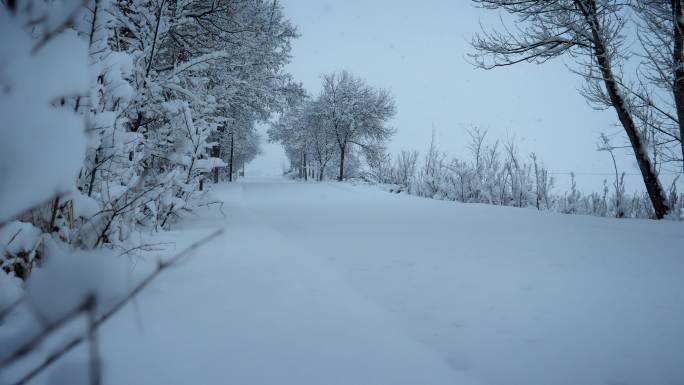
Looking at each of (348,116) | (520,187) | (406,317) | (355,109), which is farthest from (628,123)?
(355,109)

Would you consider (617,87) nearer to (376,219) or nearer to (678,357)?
(376,219)

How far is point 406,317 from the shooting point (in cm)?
110

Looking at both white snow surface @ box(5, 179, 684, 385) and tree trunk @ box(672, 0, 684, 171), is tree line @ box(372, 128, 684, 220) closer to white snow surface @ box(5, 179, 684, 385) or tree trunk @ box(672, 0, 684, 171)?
tree trunk @ box(672, 0, 684, 171)

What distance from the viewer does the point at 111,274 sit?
0.30 metres

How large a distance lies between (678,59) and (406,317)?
17.8 feet

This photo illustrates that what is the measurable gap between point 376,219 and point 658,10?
4.62 metres

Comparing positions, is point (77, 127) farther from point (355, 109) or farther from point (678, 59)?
point (355, 109)

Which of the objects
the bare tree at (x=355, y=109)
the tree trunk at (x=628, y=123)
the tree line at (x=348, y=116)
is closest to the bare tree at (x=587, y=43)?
the tree trunk at (x=628, y=123)

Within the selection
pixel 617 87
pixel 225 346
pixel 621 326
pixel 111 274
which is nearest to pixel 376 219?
pixel 621 326

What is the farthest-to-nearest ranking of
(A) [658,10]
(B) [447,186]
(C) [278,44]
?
(C) [278,44]
(B) [447,186]
(A) [658,10]

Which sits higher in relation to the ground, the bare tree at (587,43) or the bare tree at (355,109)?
the bare tree at (355,109)

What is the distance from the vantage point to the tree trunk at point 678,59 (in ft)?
12.7

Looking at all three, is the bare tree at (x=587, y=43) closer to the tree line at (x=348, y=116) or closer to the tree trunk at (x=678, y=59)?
the tree trunk at (x=678, y=59)

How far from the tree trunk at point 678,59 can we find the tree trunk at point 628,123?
0.45m
